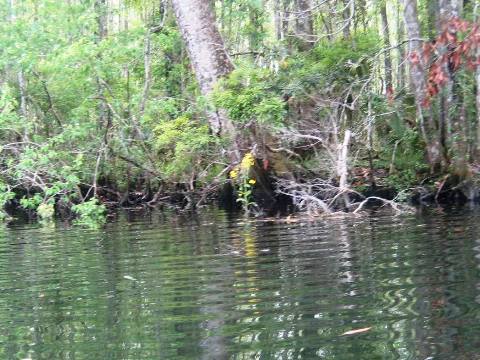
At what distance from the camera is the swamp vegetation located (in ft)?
48.2

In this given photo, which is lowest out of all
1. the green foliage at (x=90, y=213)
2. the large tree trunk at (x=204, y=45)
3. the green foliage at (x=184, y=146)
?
the green foliage at (x=90, y=213)

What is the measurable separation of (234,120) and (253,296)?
10.1 meters

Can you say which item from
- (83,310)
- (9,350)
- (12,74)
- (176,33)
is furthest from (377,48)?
(9,350)

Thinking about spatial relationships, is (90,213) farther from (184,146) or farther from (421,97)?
(421,97)

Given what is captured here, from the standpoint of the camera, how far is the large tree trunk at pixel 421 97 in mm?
14680

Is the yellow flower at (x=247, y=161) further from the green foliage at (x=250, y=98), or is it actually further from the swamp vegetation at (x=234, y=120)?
the green foliage at (x=250, y=98)

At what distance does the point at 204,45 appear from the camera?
16.7 meters

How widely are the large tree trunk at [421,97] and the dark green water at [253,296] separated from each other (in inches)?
191

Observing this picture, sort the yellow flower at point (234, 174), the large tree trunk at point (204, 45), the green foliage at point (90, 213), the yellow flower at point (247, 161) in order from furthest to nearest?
the large tree trunk at point (204, 45) < the yellow flower at point (234, 174) < the yellow flower at point (247, 161) < the green foliage at point (90, 213)

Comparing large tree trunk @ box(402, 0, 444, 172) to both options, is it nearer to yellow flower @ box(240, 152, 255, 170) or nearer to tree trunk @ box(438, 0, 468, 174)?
tree trunk @ box(438, 0, 468, 174)

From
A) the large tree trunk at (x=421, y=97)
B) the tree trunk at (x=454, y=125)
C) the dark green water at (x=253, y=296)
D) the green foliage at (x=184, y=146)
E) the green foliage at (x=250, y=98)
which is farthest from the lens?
the green foliage at (x=184, y=146)

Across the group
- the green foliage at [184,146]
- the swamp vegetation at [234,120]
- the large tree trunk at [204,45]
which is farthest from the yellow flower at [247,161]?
the large tree trunk at [204,45]

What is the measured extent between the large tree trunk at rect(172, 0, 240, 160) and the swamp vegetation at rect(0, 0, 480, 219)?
3 cm

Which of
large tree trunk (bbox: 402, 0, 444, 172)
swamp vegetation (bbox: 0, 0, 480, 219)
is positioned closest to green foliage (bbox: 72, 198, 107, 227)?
swamp vegetation (bbox: 0, 0, 480, 219)
